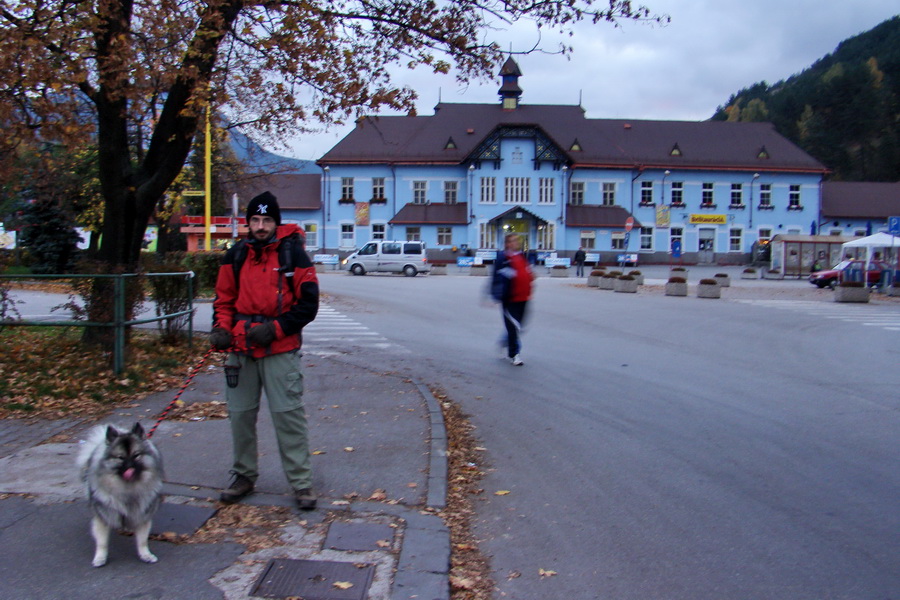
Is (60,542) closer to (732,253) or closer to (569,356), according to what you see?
(569,356)

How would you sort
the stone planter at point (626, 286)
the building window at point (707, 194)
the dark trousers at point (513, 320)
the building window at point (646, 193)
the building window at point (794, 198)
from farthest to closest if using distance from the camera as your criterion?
the building window at point (794, 198), the building window at point (707, 194), the building window at point (646, 193), the stone planter at point (626, 286), the dark trousers at point (513, 320)

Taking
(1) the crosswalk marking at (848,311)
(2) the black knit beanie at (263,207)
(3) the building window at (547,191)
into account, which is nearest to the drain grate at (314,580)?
(2) the black knit beanie at (263,207)

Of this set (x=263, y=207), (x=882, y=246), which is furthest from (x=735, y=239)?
(x=263, y=207)

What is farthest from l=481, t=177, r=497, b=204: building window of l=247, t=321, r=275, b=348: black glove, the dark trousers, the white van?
l=247, t=321, r=275, b=348: black glove

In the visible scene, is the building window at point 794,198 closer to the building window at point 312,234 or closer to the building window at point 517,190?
the building window at point 517,190

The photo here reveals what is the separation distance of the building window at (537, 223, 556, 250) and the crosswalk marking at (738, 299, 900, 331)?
35.5 metres

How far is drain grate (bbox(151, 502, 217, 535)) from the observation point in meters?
4.85

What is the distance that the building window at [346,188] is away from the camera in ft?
211

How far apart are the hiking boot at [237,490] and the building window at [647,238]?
62.1 meters

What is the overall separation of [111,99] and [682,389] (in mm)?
8566

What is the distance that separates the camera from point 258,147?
23031mm

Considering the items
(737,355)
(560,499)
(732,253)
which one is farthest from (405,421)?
(732,253)

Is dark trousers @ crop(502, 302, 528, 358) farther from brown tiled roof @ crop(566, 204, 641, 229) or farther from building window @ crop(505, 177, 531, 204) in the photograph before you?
brown tiled roof @ crop(566, 204, 641, 229)

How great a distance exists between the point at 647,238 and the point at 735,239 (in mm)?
7807
